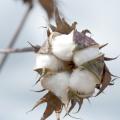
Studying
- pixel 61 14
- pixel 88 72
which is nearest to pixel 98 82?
pixel 88 72

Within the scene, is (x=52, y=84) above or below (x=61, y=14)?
below

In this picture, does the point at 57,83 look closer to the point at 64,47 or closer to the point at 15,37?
the point at 64,47

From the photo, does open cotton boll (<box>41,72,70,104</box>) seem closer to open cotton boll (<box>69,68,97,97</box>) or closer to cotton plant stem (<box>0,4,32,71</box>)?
open cotton boll (<box>69,68,97,97</box>)

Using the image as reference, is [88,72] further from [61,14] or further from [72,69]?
[61,14]

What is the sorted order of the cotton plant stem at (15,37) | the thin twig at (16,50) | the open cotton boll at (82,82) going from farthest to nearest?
the cotton plant stem at (15,37) → the thin twig at (16,50) → the open cotton boll at (82,82)

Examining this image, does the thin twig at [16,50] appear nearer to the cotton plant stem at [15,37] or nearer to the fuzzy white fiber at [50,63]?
the cotton plant stem at [15,37]

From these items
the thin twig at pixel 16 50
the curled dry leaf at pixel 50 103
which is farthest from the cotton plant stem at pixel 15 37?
the curled dry leaf at pixel 50 103

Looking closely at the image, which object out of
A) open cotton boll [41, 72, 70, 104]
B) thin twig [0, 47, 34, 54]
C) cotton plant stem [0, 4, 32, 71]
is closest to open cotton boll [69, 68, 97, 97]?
open cotton boll [41, 72, 70, 104]
